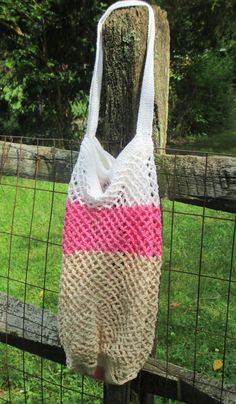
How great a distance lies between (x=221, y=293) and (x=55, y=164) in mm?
2598

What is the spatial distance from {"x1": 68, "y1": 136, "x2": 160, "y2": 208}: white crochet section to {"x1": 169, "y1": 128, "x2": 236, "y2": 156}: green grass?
38.0 ft

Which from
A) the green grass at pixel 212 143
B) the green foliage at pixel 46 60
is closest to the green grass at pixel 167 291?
the green foliage at pixel 46 60

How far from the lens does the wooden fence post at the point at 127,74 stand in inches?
62.7

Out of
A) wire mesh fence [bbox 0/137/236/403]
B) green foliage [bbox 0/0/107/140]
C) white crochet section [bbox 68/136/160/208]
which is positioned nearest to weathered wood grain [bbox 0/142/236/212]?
wire mesh fence [bbox 0/137/236/403]

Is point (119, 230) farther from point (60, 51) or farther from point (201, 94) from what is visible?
point (201, 94)

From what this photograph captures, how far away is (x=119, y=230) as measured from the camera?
4.89 feet

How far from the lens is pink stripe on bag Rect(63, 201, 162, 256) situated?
1484mm

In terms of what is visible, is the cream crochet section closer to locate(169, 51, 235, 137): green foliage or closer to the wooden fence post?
the wooden fence post

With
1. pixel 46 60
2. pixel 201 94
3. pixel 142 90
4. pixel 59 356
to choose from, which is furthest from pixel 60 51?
pixel 142 90

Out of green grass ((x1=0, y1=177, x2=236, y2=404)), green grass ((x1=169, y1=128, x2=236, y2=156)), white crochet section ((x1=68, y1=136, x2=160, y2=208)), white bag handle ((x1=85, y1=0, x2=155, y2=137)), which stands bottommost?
green grass ((x1=0, y1=177, x2=236, y2=404))

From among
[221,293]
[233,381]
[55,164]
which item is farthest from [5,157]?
[221,293]

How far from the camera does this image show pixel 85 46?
9867mm

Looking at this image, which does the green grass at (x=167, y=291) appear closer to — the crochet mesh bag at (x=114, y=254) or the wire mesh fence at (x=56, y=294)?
the wire mesh fence at (x=56, y=294)

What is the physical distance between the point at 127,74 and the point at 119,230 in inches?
19.0
